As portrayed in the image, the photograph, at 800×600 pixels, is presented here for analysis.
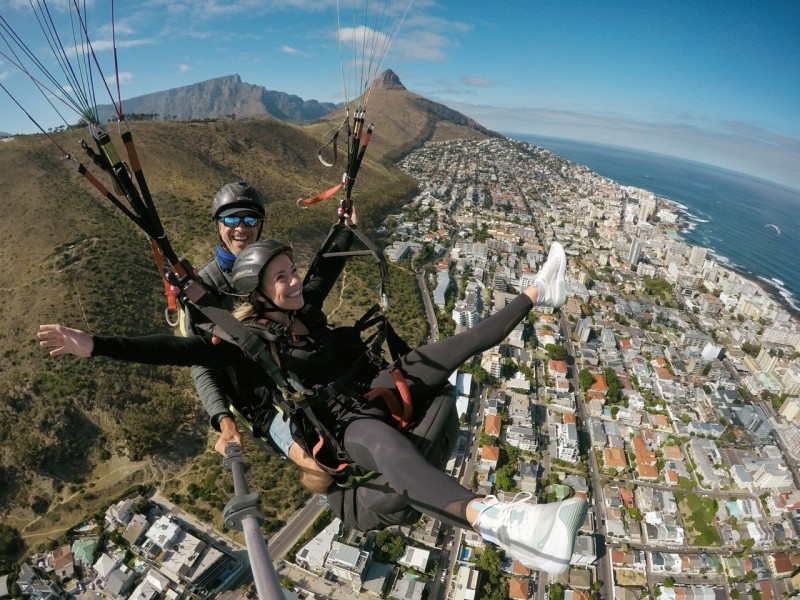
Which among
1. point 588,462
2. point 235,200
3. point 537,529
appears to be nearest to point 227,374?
point 235,200

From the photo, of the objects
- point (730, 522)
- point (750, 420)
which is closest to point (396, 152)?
point (750, 420)

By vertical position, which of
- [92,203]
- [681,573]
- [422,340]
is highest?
[92,203]

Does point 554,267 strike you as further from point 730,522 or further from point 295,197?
point 295,197

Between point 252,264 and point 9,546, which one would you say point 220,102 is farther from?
point 252,264

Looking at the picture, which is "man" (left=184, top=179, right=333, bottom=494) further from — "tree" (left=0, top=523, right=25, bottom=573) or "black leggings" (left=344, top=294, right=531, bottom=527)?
"tree" (left=0, top=523, right=25, bottom=573)

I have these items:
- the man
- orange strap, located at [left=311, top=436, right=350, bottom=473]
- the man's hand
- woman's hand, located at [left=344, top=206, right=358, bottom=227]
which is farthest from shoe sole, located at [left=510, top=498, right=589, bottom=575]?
woman's hand, located at [left=344, top=206, right=358, bottom=227]

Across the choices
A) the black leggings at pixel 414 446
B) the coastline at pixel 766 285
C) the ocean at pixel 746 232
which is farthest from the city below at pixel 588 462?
the ocean at pixel 746 232

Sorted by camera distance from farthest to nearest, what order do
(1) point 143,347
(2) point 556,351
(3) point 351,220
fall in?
(2) point 556,351, (3) point 351,220, (1) point 143,347
